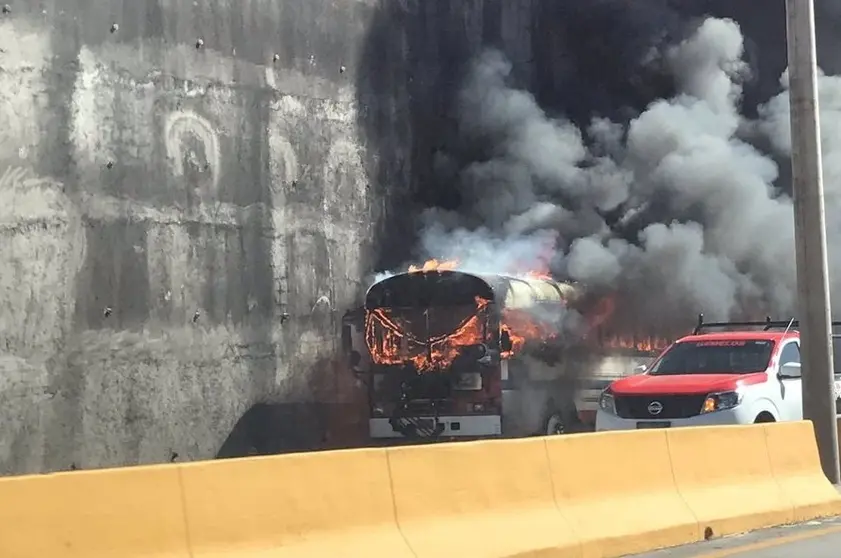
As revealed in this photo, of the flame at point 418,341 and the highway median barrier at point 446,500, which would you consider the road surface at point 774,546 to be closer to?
the highway median barrier at point 446,500

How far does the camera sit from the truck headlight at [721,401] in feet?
47.4

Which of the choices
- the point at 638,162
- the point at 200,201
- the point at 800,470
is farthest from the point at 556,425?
the point at 638,162

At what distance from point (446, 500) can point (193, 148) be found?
1390cm

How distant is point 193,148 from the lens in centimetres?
2122

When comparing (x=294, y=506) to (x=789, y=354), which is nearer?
(x=294, y=506)

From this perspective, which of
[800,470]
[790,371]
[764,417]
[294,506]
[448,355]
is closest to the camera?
[294,506]

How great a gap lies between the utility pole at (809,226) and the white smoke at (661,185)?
1356 centimetres

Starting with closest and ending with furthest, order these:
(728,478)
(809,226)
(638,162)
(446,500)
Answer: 1. (446,500)
2. (728,478)
3. (809,226)
4. (638,162)

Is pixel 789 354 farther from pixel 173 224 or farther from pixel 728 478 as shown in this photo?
pixel 173 224

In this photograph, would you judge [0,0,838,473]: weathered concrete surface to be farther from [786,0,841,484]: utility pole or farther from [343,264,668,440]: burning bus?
[786,0,841,484]: utility pole

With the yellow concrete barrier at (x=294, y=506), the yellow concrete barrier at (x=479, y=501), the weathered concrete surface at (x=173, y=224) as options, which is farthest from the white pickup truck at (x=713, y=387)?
the weathered concrete surface at (x=173, y=224)

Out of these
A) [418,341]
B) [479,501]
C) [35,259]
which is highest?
[35,259]

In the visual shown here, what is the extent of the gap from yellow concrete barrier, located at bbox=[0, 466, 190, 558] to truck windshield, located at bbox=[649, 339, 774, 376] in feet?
33.0

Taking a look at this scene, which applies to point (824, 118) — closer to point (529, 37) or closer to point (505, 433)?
point (529, 37)
